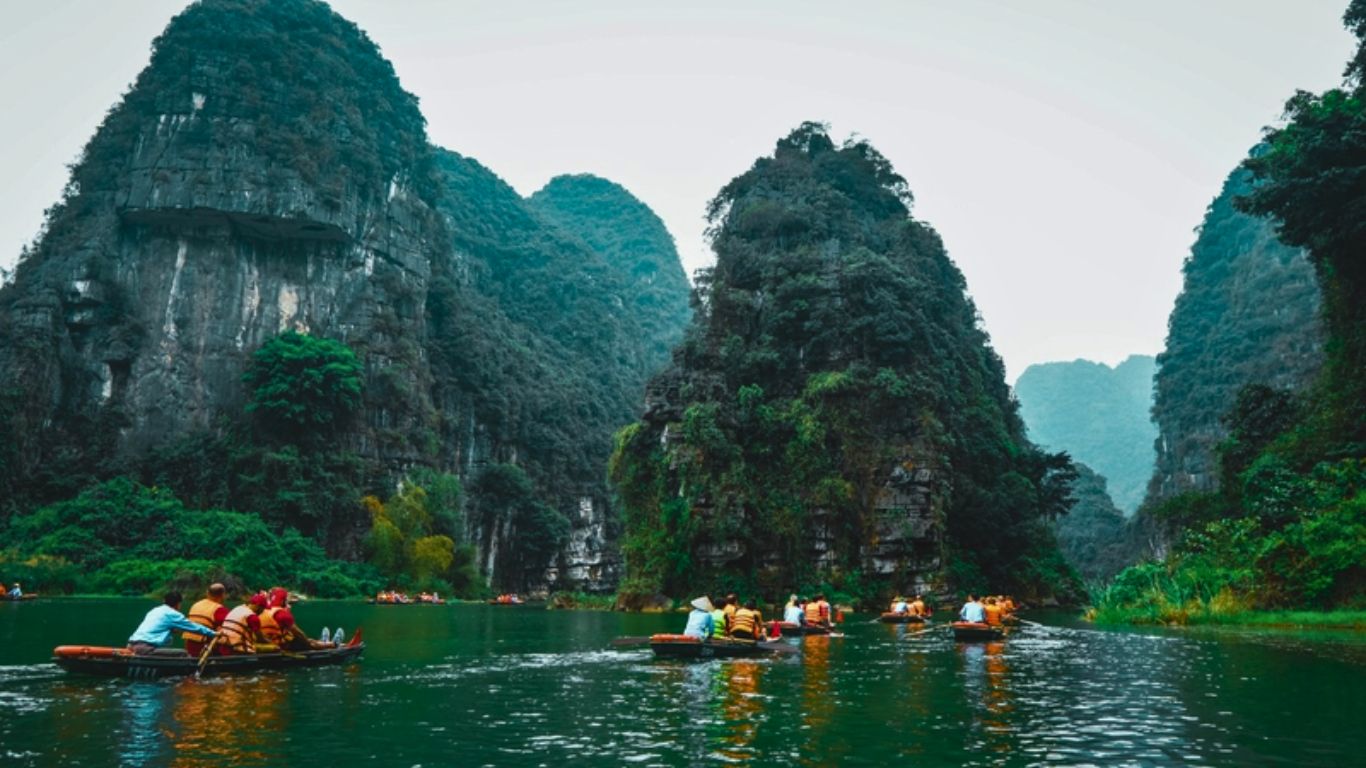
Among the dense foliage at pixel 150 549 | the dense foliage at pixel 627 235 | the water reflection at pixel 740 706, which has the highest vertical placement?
the dense foliage at pixel 627 235

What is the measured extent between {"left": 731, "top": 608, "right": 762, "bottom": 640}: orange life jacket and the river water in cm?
128

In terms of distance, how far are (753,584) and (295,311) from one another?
44.7 meters

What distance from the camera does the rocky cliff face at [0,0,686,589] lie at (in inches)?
2616

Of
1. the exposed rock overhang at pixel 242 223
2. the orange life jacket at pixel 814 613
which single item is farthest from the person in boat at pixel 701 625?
the exposed rock overhang at pixel 242 223

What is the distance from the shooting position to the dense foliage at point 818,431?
47781 mm

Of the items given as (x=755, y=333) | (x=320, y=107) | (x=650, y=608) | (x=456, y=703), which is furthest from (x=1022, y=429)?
(x=456, y=703)

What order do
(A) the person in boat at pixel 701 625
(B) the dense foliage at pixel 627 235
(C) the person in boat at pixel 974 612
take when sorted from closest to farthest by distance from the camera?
1. (A) the person in boat at pixel 701 625
2. (C) the person in boat at pixel 974 612
3. (B) the dense foliage at pixel 627 235

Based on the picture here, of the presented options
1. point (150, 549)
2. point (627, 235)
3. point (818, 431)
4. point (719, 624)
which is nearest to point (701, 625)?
point (719, 624)

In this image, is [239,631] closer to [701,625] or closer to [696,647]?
[696,647]

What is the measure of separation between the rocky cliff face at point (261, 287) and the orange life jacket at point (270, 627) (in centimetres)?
5282

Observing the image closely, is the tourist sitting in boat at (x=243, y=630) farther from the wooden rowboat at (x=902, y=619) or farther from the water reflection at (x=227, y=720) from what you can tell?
the wooden rowboat at (x=902, y=619)

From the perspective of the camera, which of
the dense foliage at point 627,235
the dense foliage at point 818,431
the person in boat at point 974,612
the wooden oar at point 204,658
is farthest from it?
the dense foliage at point 627,235

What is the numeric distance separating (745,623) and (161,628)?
→ 11376 mm

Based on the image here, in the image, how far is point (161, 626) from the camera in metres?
15.3
